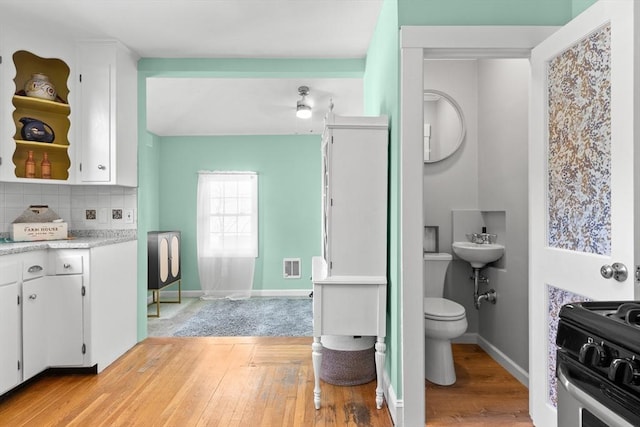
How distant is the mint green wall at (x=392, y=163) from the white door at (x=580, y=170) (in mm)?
696

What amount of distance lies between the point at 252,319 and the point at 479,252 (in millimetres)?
2520

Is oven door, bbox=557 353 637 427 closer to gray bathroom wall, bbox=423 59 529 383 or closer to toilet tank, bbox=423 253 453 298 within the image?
gray bathroom wall, bbox=423 59 529 383

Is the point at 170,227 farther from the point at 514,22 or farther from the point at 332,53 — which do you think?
the point at 514,22

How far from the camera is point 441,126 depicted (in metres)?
3.11

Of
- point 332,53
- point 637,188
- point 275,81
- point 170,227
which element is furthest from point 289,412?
point 170,227

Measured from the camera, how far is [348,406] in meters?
2.09

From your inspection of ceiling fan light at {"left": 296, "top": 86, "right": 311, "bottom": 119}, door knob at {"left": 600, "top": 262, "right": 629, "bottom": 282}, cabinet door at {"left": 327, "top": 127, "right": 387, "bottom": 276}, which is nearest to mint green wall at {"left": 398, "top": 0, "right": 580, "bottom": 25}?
cabinet door at {"left": 327, "top": 127, "right": 387, "bottom": 276}

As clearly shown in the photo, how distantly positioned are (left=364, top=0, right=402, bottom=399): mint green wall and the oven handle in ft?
3.23

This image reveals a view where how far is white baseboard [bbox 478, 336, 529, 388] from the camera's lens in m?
2.41

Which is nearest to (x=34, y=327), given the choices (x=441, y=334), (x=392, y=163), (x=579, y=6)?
(x=392, y=163)

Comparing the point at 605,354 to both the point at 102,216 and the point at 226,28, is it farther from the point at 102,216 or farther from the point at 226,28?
the point at 102,216

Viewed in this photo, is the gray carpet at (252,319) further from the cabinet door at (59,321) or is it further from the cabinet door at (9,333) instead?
the cabinet door at (9,333)

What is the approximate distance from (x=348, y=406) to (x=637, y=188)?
1.75 m

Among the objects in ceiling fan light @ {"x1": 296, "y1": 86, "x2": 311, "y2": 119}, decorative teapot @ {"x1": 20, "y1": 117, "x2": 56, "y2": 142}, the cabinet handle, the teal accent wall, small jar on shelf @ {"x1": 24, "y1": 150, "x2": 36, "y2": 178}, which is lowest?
the cabinet handle
